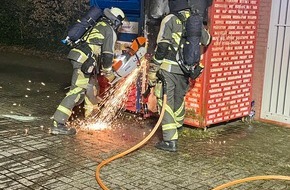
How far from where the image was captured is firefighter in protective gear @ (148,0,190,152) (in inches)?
223

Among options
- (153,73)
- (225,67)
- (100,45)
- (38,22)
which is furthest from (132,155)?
(38,22)

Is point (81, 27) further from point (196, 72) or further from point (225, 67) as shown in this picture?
point (225, 67)

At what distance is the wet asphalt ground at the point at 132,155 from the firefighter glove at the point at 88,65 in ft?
3.06

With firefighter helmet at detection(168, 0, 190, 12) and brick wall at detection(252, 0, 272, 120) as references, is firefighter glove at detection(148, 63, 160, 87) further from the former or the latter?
brick wall at detection(252, 0, 272, 120)

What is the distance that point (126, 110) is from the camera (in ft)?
25.3

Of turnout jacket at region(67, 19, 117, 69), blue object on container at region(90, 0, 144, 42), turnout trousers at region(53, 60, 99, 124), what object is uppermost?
blue object on container at region(90, 0, 144, 42)

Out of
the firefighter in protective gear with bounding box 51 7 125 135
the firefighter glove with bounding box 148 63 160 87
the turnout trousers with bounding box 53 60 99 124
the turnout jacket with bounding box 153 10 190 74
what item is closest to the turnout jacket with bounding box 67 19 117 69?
the firefighter in protective gear with bounding box 51 7 125 135

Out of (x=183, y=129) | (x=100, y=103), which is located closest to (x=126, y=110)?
(x=100, y=103)

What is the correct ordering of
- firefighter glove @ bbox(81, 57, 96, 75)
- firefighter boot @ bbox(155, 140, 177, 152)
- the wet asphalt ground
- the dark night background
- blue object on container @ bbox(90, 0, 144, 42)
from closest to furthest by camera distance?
the wet asphalt ground < firefighter boot @ bbox(155, 140, 177, 152) < firefighter glove @ bbox(81, 57, 96, 75) < blue object on container @ bbox(90, 0, 144, 42) < the dark night background

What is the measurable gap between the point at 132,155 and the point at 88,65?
4.65ft

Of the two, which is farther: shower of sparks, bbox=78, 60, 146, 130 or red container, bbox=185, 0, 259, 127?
shower of sparks, bbox=78, 60, 146, 130

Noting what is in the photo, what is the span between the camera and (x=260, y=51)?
733 centimetres

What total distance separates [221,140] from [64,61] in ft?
31.2

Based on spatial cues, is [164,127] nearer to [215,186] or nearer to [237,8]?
[215,186]
